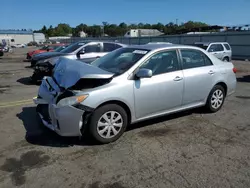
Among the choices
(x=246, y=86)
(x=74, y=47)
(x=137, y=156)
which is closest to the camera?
(x=137, y=156)

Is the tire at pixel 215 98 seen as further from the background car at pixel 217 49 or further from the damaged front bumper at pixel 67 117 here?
the background car at pixel 217 49

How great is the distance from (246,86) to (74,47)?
7.12 m

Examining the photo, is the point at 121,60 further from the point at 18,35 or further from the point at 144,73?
the point at 18,35

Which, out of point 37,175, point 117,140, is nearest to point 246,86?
point 117,140

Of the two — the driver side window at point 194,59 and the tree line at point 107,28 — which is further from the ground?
the tree line at point 107,28

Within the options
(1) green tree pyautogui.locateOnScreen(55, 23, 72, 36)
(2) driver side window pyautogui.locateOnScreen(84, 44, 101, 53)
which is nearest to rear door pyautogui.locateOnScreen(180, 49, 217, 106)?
(2) driver side window pyautogui.locateOnScreen(84, 44, 101, 53)

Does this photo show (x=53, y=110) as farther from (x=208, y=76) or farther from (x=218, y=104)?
(x=218, y=104)

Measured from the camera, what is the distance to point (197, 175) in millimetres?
3186

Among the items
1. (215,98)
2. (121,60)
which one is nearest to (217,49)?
(215,98)

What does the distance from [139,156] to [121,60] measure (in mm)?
1984

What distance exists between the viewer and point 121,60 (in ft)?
15.8

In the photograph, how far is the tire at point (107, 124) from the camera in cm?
392

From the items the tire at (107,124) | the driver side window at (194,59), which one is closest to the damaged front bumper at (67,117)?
the tire at (107,124)

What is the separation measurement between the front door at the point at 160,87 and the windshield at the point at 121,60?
0.24 metres
